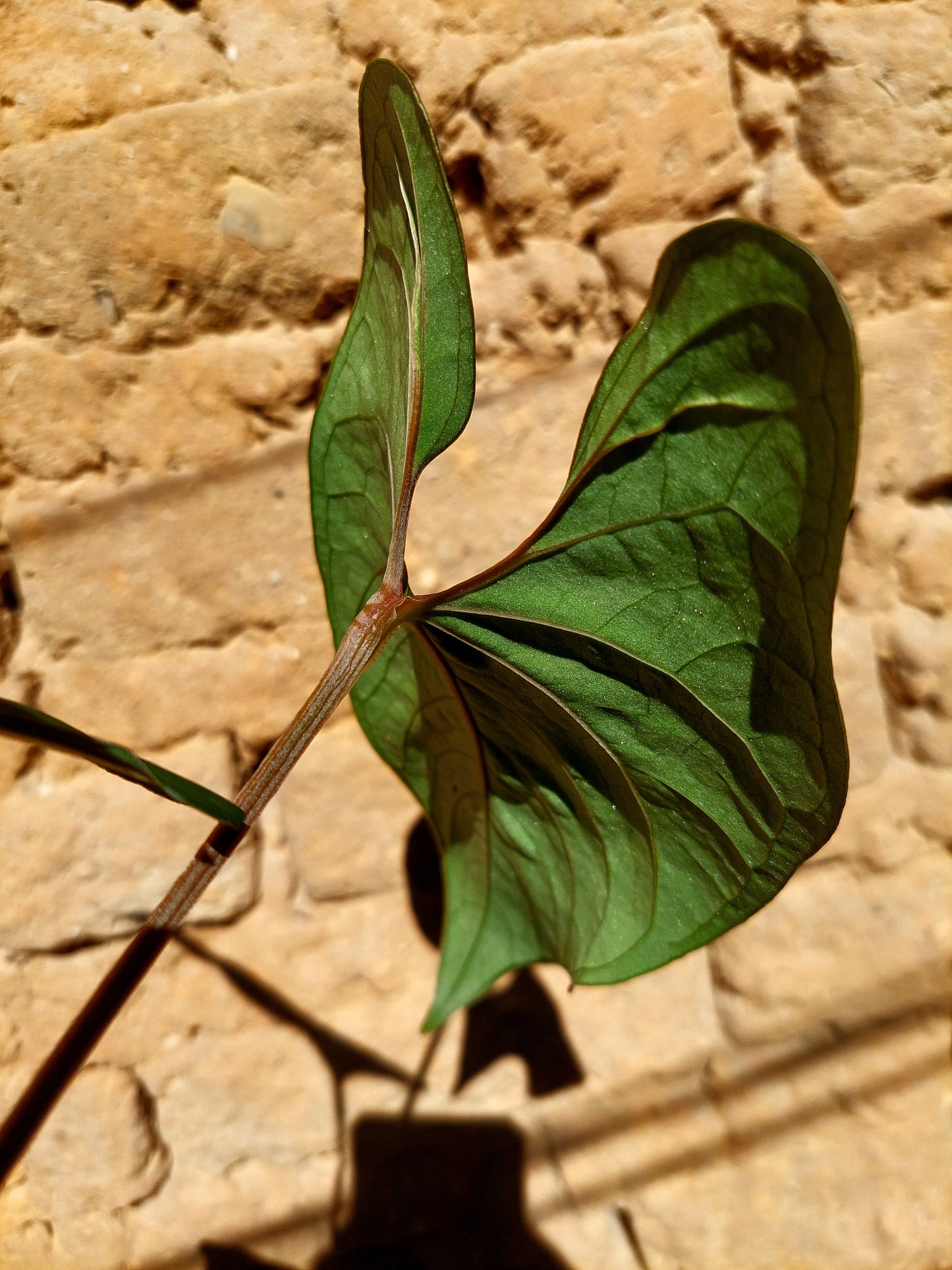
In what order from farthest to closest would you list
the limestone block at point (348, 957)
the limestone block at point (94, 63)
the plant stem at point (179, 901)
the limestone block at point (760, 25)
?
the limestone block at point (348, 957)
the limestone block at point (760, 25)
the limestone block at point (94, 63)
the plant stem at point (179, 901)

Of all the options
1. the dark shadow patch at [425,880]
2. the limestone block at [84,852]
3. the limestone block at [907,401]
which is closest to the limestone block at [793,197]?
the limestone block at [907,401]

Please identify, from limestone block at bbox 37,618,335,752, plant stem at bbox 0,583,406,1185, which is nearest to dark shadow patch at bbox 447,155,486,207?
limestone block at bbox 37,618,335,752

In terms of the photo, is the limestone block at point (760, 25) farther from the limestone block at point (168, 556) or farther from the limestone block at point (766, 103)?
the limestone block at point (168, 556)

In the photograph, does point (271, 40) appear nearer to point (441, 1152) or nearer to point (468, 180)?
point (468, 180)

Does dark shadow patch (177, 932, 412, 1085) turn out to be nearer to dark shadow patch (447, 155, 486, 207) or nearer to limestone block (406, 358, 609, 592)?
limestone block (406, 358, 609, 592)

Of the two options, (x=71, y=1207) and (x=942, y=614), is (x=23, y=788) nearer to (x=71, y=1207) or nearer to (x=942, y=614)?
(x=71, y=1207)

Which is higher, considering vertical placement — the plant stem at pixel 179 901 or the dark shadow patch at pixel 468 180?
the dark shadow patch at pixel 468 180
